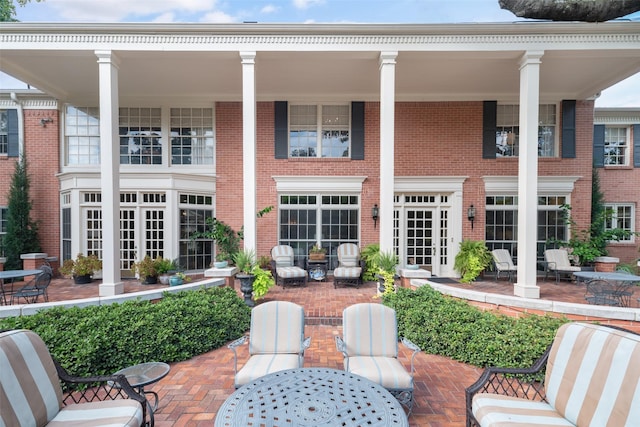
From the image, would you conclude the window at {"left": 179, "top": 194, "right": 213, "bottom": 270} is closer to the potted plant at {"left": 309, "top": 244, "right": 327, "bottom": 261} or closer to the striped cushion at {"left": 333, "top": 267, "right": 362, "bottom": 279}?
the potted plant at {"left": 309, "top": 244, "right": 327, "bottom": 261}

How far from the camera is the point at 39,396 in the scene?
217cm

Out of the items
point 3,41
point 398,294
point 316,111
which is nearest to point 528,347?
point 398,294

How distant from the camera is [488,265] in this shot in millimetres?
8227

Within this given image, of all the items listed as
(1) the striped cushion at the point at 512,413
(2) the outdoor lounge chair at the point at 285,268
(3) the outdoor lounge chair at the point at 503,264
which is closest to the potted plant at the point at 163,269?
(2) the outdoor lounge chair at the point at 285,268

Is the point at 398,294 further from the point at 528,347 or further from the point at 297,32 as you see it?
the point at 297,32

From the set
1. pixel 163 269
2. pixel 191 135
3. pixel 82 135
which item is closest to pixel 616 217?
pixel 191 135

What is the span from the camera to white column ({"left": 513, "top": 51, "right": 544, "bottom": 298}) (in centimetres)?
577

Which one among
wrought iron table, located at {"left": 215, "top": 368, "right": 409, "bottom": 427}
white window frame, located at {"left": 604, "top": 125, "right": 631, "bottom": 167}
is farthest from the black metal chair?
white window frame, located at {"left": 604, "top": 125, "right": 631, "bottom": 167}

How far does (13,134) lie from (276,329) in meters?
10.7

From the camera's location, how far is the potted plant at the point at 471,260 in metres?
7.59

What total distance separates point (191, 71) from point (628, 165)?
13.9 m

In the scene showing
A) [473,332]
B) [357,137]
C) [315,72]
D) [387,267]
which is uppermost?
[315,72]

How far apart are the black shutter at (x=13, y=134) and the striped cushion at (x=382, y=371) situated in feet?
37.2

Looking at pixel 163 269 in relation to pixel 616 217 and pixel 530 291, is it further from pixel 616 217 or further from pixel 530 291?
pixel 616 217
